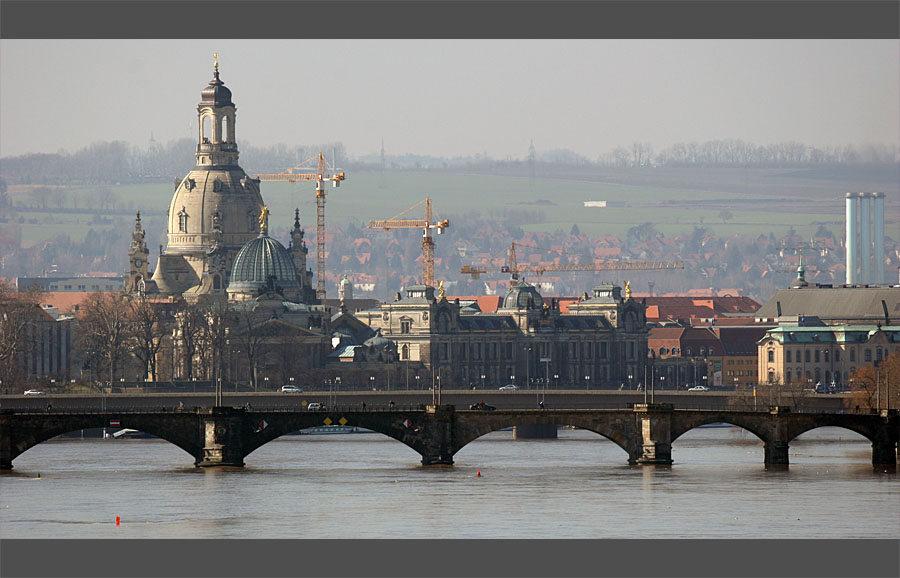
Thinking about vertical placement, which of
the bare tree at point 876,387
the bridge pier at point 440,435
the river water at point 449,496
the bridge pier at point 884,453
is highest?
the bare tree at point 876,387

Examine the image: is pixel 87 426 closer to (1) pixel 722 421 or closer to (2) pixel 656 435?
(2) pixel 656 435

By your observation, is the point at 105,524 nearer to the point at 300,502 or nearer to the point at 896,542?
the point at 300,502

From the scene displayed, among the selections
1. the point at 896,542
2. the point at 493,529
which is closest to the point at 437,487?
the point at 493,529

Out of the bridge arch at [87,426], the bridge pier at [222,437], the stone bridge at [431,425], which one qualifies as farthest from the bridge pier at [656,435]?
the bridge arch at [87,426]

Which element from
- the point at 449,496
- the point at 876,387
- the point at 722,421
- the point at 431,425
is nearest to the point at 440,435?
the point at 431,425

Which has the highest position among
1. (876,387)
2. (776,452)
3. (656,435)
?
(876,387)

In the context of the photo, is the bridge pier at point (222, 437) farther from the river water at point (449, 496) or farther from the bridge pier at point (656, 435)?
the bridge pier at point (656, 435)
